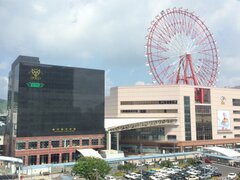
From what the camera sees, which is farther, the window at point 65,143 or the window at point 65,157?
the window at point 65,143

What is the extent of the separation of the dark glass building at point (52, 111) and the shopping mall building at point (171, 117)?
8042 millimetres

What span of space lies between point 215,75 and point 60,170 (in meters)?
59.3

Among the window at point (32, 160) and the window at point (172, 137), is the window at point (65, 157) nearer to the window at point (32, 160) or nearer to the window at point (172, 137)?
the window at point (32, 160)

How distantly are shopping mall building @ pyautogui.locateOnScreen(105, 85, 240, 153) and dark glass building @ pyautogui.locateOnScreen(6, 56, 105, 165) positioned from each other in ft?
26.4

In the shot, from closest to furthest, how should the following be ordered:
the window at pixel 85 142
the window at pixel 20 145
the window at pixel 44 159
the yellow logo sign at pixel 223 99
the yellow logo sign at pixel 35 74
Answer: the window at pixel 20 145
the window at pixel 44 159
the yellow logo sign at pixel 35 74
the window at pixel 85 142
the yellow logo sign at pixel 223 99

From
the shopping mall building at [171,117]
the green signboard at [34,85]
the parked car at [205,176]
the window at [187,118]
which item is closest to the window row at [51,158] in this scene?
the shopping mall building at [171,117]

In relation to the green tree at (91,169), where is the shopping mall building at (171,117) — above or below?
above

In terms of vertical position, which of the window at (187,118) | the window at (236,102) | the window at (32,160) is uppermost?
the window at (236,102)

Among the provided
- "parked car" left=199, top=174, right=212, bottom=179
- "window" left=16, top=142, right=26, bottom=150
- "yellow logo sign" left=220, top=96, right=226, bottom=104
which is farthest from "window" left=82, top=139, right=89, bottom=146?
"yellow logo sign" left=220, top=96, right=226, bottom=104

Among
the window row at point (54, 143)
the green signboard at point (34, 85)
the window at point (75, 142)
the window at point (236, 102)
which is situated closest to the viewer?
the window row at point (54, 143)

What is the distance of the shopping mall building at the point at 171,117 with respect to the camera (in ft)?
297

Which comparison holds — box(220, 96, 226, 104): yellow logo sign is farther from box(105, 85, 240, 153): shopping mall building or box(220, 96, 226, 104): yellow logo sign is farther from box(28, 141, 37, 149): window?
box(28, 141, 37, 149): window

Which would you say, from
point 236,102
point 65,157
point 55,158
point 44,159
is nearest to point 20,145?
point 44,159

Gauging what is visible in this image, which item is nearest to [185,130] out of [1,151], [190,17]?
[190,17]
